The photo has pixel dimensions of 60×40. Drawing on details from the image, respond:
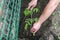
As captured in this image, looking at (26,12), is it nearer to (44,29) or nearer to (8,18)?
(44,29)

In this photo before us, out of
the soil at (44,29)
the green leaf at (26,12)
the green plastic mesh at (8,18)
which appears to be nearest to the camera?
the green plastic mesh at (8,18)

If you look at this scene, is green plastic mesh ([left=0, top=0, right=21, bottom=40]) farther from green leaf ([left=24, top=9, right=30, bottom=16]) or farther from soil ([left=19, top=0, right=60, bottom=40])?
soil ([left=19, top=0, right=60, bottom=40])

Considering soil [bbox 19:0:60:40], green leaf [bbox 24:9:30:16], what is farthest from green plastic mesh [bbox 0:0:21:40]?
soil [bbox 19:0:60:40]

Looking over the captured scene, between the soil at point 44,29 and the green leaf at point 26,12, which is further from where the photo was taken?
the soil at point 44,29

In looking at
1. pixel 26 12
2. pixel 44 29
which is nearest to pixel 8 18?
pixel 26 12

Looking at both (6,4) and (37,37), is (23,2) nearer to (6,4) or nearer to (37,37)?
(37,37)

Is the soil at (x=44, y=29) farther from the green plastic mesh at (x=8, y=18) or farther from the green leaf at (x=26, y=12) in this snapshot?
the green plastic mesh at (x=8, y=18)

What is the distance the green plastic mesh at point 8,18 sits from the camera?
1.85 metres

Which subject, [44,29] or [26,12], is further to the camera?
[44,29]

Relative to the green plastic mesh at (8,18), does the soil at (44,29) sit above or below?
below

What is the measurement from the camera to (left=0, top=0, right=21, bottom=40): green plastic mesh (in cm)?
185

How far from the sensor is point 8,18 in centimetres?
207

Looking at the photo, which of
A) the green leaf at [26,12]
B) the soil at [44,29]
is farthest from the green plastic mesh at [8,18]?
the soil at [44,29]

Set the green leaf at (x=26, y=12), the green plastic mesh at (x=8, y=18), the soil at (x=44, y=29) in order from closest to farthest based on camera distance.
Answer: the green plastic mesh at (x=8, y=18) < the green leaf at (x=26, y=12) < the soil at (x=44, y=29)
